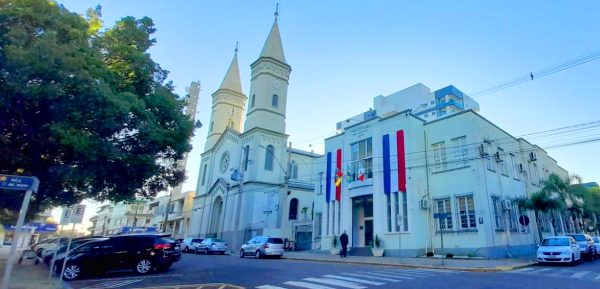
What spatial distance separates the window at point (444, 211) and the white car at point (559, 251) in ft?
16.3

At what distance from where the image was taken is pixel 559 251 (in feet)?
55.3

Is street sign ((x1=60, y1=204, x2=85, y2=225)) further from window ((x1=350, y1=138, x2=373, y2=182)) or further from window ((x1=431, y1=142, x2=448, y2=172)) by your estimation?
window ((x1=431, y1=142, x2=448, y2=172))

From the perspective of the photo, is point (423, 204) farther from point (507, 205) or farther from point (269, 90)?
point (269, 90)

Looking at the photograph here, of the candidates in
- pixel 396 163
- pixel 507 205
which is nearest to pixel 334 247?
pixel 396 163

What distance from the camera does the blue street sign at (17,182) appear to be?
7.50 m

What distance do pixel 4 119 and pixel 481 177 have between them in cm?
2249

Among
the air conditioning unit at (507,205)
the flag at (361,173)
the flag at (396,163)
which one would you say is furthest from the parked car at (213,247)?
the air conditioning unit at (507,205)

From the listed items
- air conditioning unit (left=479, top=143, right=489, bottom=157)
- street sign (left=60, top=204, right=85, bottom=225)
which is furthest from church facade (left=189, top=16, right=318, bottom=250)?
street sign (left=60, top=204, right=85, bottom=225)

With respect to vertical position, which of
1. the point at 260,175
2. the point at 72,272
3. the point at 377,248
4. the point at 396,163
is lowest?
the point at 72,272

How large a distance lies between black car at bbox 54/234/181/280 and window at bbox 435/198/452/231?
1596 centimetres

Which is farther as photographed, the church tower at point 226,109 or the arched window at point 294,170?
the church tower at point 226,109

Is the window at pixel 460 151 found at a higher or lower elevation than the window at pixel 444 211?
higher

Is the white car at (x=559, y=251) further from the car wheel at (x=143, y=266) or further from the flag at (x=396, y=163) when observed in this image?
the car wheel at (x=143, y=266)

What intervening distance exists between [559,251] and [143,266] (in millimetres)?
19229
